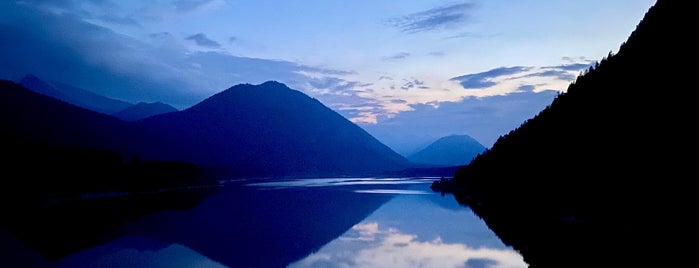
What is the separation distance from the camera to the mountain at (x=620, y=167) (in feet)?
101

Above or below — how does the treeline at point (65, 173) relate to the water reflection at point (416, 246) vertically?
above

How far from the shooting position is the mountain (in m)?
30.8

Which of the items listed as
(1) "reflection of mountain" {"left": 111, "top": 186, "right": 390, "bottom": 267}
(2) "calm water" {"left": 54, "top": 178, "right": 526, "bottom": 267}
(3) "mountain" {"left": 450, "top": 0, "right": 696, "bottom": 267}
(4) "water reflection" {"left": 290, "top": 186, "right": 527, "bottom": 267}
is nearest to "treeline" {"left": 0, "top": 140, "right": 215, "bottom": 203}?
(1) "reflection of mountain" {"left": 111, "top": 186, "right": 390, "bottom": 267}

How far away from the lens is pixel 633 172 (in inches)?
1533

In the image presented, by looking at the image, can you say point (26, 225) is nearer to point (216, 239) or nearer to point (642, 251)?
point (216, 239)

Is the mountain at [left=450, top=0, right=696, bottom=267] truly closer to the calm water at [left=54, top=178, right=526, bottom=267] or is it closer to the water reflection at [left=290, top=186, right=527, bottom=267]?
the water reflection at [left=290, top=186, right=527, bottom=267]

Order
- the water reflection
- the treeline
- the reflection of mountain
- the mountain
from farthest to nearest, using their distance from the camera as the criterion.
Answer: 1. the treeline
2. the reflection of mountain
3. the mountain
4. the water reflection

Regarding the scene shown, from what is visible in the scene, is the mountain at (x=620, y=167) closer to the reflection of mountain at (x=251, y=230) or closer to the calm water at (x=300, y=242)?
the calm water at (x=300, y=242)

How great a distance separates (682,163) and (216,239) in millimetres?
34806

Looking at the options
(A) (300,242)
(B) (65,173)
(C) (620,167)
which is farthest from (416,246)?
(B) (65,173)

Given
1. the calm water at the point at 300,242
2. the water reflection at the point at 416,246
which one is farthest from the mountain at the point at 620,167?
the calm water at the point at 300,242

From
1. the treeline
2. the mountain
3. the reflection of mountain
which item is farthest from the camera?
the treeline

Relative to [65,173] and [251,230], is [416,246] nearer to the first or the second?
[251,230]

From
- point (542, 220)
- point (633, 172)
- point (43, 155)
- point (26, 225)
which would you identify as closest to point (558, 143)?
point (542, 220)
